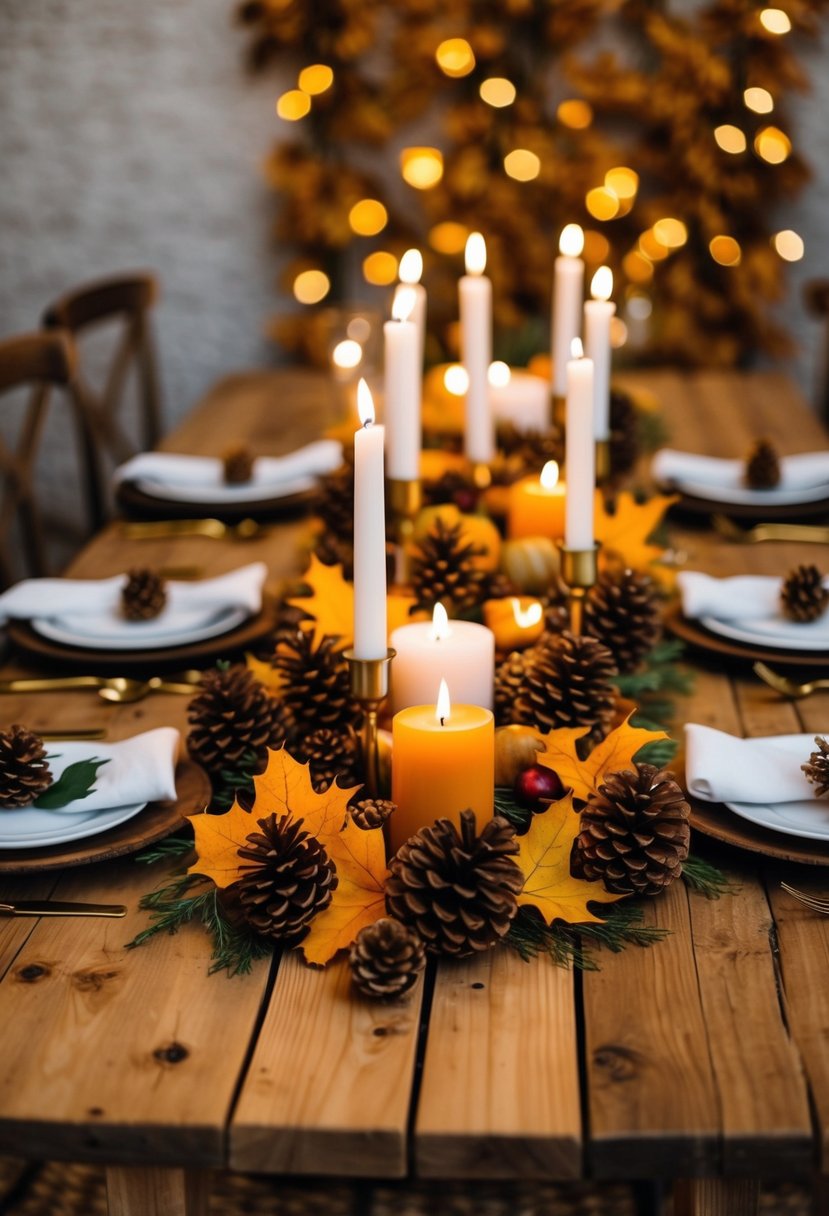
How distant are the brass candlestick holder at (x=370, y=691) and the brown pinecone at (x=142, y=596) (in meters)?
0.52

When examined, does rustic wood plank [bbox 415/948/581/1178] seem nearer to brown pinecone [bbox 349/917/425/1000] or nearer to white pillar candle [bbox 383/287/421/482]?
brown pinecone [bbox 349/917/425/1000]

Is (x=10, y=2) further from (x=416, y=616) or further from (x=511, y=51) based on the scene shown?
(x=416, y=616)

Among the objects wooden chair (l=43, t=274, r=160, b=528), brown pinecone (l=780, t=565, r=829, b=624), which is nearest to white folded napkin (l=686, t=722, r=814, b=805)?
brown pinecone (l=780, t=565, r=829, b=624)

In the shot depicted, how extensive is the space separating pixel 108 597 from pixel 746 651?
66 cm

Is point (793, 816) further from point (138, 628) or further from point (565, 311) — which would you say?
point (565, 311)

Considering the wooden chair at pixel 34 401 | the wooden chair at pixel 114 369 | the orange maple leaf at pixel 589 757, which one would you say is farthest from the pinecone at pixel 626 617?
the wooden chair at pixel 114 369

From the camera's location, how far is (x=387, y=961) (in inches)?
31.1

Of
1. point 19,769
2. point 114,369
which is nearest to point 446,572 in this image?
point 19,769

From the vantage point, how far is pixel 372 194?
3.07m

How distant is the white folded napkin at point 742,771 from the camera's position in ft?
3.22

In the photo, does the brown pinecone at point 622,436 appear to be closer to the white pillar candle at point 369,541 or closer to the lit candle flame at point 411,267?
the lit candle flame at point 411,267

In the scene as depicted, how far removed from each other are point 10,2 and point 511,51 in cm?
109

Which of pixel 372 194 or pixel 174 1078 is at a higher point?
pixel 372 194

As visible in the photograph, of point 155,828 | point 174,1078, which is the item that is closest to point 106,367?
point 155,828
